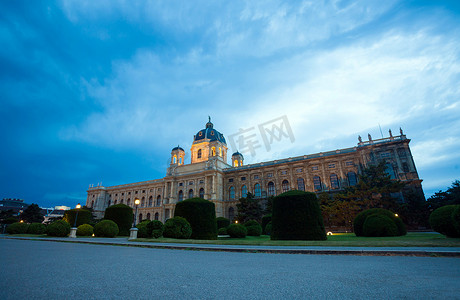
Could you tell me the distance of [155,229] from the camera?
17.0 m

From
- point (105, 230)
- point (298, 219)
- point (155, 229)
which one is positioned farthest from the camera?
point (105, 230)

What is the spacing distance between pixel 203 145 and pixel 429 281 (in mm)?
56186

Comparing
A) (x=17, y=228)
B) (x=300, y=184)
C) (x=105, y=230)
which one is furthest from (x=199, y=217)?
(x=300, y=184)

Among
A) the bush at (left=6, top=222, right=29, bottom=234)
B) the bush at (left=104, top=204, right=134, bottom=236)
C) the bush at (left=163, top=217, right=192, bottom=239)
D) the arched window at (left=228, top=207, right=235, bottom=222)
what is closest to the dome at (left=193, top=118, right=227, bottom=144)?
the arched window at (left=228, top=207, right=235, bottom=222)

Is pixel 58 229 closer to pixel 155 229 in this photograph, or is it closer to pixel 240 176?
pixel 155 229

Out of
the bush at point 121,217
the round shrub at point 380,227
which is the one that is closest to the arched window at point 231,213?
the bush at point 121,217

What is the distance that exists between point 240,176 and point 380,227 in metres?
34.9

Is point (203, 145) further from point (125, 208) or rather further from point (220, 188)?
point (125, 208)

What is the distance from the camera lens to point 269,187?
1839 inches

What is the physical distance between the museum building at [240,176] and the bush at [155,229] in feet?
97.6

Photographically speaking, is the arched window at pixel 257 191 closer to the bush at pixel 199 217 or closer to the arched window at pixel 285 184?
the arched window at pixel 285 184

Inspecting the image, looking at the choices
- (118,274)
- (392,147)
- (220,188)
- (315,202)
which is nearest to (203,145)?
(220,188)

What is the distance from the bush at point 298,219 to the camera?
14.6 meters

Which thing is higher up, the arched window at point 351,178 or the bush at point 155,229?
the arched window at point 351,178
